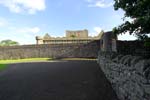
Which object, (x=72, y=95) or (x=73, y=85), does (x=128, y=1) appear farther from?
(x=72, y=95)

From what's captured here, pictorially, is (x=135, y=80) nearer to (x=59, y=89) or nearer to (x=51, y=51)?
(x=59, y=89)

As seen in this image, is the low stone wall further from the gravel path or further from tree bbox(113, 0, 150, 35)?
tree bbox(113, 0, 150, 35)

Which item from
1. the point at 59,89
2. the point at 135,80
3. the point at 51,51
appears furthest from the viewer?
the point at 51,51

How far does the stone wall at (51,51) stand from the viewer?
3384 centimetres

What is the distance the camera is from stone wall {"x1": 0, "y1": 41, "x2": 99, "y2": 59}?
33.8 m

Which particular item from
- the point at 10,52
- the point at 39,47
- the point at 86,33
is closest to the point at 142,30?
the point at 39,47

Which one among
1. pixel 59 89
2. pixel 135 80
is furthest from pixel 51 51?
pixel 135 80

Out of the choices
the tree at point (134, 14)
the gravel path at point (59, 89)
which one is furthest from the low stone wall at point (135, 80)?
the tree at point (134, 14)

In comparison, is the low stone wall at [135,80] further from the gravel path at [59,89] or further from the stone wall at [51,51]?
the stone wall at [51,51]

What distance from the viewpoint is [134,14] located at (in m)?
13.0

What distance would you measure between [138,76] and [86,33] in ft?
177

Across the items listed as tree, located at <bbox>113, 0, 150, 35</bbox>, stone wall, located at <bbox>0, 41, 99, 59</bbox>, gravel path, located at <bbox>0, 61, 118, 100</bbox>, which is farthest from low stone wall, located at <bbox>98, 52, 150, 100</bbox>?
stone wall, located at <bbox>0, 41, 99, 59</bbox>

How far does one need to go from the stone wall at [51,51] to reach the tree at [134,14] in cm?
1998

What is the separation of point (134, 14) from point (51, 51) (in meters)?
23.7
